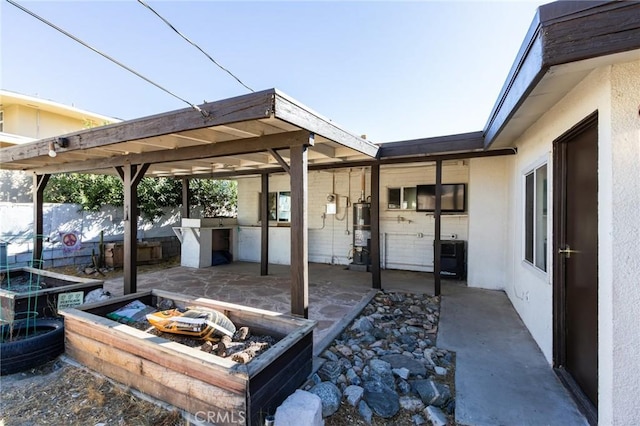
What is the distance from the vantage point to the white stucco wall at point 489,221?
5.11 meters

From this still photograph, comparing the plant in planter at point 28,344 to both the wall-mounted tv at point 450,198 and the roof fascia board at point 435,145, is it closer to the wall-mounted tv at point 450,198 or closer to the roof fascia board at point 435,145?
the roof fascia board at point 435,145

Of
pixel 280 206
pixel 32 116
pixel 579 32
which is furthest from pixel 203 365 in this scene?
pixel 32 116

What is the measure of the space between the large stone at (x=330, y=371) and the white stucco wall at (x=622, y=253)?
178 centimetres

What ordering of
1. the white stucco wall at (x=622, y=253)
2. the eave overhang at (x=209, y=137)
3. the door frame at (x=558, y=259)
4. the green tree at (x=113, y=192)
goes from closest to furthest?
the white stucco wall at (x=622, y=253)
the eave overhang at (x=209, y=137)
the door frame at (x=558, y=259)
the green tree at (x=113, y=192)

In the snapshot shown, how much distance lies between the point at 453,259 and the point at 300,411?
5.11 meters

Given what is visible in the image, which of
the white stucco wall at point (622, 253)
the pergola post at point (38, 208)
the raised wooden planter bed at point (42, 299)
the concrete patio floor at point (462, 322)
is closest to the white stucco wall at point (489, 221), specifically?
the concrete patio floor at point (462, 322)

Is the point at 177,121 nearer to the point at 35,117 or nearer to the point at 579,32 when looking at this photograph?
the point at 579,32

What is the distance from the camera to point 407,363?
2.73m

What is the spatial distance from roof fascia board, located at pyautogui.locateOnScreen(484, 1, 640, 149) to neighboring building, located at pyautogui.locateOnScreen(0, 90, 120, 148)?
Answer: 13036 millimetres

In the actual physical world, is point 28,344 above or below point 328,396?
above

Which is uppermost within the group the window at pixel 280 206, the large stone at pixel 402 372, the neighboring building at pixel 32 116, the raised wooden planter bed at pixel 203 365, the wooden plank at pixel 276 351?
the neighboring building at pixel 32 116

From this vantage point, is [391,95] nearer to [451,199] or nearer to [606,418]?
[451,199]

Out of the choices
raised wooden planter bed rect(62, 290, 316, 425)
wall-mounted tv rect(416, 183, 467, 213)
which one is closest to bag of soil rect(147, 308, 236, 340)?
raised wooden planter bed rect(62, 290, 316, 425)

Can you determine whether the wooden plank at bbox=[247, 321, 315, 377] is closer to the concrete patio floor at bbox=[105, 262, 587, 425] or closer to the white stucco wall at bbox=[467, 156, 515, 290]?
the concrete patio floor at bbox=[105, 262, 587, 425]
